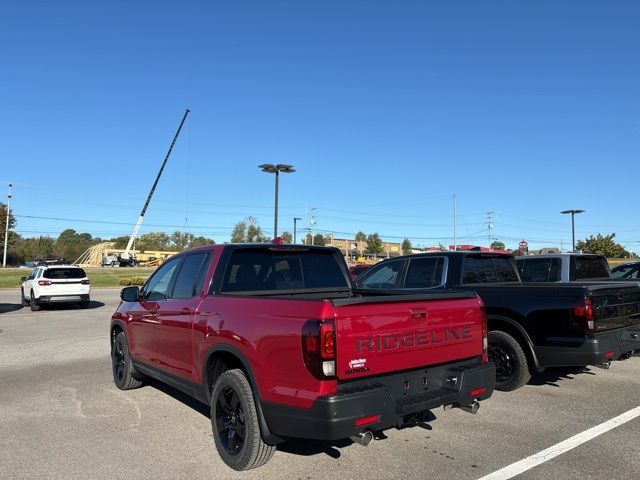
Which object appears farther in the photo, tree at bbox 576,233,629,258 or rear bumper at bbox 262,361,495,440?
tree at bbox 576,233,629,258

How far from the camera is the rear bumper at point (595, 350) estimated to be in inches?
225

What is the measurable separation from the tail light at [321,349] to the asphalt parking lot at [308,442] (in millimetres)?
1078

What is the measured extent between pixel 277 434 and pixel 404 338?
1167 mm

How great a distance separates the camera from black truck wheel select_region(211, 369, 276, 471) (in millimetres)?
3846

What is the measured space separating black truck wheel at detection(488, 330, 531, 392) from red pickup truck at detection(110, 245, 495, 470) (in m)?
2.00

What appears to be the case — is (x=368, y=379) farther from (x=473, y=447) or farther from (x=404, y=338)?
(x=473, y=447)

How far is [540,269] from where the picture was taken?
9.36 meters

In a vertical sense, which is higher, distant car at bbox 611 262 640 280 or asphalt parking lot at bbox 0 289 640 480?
distant car at bbox 611 262 640 280

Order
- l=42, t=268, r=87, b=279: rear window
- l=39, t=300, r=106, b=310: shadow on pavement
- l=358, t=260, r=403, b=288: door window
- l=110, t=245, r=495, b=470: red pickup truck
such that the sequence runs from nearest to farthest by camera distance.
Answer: l=110, t=245, r=495, b=470: red pickup truck
l=358, t=260, r=403, b=288: door window
l=42, t=268, r=87, b=279: rear window
l=39, t=300, r=106, b=310: shadow on pavement

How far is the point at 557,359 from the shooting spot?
5.95m

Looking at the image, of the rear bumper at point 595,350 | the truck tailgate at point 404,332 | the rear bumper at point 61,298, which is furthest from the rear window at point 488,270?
the rear bumper at point 61,298

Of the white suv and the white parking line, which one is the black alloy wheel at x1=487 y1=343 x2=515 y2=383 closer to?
the white parking line

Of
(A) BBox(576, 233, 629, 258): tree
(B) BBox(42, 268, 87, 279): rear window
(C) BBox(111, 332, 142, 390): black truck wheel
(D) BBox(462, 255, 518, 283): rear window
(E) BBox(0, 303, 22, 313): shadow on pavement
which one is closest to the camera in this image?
(C) BBox(111, 332, 142, 390): black truck wheel

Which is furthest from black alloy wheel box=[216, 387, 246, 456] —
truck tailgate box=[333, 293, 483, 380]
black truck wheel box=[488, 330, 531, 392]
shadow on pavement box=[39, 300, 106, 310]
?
shadow on pavement box=[39, 300, 106, 310]
